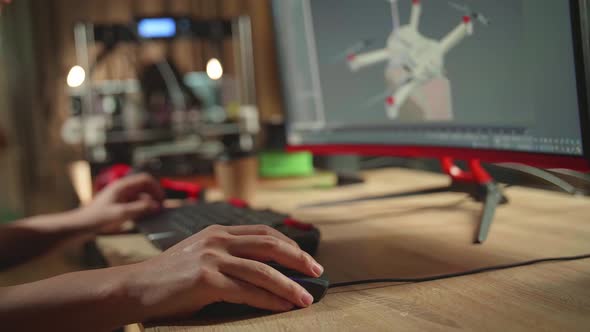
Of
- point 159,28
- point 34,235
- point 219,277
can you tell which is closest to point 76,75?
point 159,28

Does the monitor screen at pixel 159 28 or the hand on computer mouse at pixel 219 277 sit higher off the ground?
the monitor screen at pixel 159 28

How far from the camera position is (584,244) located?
652mm

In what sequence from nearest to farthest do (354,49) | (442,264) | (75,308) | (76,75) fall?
(75,308), (442,264), (354,49), (76,75)

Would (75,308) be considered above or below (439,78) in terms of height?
below

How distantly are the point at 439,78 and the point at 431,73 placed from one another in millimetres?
19

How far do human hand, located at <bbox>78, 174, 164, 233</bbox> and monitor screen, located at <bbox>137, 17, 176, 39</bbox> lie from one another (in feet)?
3.24

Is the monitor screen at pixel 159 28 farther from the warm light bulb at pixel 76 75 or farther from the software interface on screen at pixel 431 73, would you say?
the software interface on screen at pixel 431 73

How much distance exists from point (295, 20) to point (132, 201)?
0.46 metres

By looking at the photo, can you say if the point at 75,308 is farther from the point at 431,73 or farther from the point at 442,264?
the point at 431,73

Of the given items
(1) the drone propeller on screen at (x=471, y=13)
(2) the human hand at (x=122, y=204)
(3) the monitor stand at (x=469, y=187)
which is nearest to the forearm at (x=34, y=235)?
(2) the human hand at (x=122, y=204)

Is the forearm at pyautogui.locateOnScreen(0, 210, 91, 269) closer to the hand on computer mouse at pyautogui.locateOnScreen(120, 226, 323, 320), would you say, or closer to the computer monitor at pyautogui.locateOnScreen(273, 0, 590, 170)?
the computer monitor at pyautogui.locateOnScreen(273, 0, 590, 170)

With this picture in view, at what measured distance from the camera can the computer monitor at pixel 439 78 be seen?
586 millimetres

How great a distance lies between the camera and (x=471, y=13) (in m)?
0.70

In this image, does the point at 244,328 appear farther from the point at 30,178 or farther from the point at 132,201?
the point at 30,178
